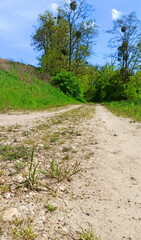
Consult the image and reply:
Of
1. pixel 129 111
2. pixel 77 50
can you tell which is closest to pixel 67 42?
pixel 77 50

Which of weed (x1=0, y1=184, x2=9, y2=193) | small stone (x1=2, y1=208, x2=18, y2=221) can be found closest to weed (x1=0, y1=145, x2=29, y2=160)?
weed (x1=0, y1=184, x2=9, y2=193)

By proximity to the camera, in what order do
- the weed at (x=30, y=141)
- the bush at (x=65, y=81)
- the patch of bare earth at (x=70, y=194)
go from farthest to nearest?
the bush at (x=65, y=81), the weed at (x=30, y=141), the patch of bare earth at (x=70, y=194)

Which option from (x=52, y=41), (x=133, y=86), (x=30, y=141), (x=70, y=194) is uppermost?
(x=52, y=41)

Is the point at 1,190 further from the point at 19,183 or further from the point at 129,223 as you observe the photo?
the point at 129,223

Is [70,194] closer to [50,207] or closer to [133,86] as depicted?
A: [50,207]

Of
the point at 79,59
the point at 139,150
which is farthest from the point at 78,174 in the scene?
the point at 79,59

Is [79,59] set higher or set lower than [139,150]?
higher

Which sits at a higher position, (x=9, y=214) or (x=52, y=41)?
(x=52, y=41)

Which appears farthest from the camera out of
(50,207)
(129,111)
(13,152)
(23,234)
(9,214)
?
(129,111)

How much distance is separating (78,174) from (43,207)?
79 cm

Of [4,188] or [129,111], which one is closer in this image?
[4,188]

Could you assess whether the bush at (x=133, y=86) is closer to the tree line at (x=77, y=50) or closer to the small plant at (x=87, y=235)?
the tree line at (x=77, y=50)

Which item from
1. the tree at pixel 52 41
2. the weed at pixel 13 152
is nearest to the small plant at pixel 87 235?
the weed at pixel 13 152

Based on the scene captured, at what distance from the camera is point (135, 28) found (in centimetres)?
3241
